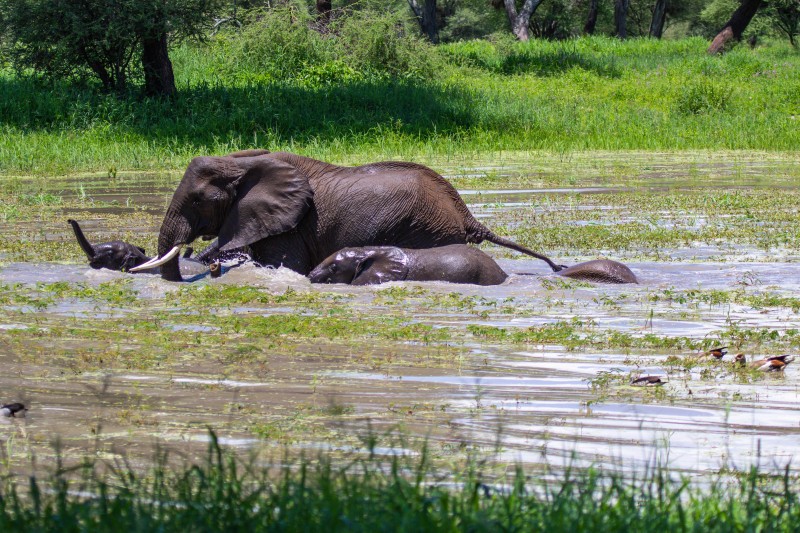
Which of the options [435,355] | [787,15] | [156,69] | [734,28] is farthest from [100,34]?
[787,15]

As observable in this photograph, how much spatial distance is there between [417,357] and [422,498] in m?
2.89

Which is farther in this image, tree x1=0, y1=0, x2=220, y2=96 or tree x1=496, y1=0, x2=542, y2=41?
tree x1=496, y1=0, x2=542, y2=41

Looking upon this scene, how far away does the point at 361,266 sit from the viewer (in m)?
9.17

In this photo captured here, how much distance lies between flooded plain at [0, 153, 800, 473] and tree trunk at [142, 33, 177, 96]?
1111 centimetres

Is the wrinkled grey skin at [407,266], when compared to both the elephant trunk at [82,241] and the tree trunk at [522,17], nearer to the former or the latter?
the elephant trunk at [82,241]

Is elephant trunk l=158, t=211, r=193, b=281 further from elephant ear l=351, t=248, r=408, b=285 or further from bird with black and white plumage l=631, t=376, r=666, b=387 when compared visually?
bird with black and white plumage l=631, t=376, r=666, b=387

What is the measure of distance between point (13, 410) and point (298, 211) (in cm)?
496

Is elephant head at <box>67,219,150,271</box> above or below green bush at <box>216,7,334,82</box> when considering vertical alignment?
below

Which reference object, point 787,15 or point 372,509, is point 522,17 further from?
point 372,509

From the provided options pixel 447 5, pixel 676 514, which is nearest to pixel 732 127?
pixel 676 514

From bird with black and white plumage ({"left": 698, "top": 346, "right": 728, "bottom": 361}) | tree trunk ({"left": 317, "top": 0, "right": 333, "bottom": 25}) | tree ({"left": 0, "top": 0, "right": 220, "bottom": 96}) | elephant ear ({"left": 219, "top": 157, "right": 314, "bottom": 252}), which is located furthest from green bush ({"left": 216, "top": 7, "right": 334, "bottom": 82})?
bird with black and white plumage ({"left": 698, "top": 346, "right": 728, "bottom": 361})

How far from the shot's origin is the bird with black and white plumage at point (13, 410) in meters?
4.91

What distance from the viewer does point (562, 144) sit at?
20.7 meters

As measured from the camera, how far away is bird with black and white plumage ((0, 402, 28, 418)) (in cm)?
491
